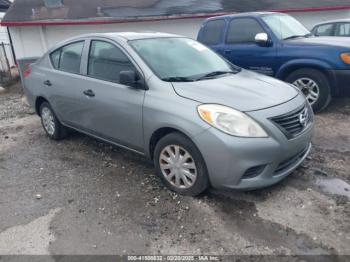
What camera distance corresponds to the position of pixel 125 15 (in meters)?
14.6

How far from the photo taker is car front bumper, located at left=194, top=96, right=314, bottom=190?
319 centimetres

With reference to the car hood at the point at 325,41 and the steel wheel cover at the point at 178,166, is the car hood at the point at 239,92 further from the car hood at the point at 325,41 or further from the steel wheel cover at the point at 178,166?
the car hood at the point at 325,41

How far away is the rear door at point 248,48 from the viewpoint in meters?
6.51

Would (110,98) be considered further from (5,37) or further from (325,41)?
(5,37)

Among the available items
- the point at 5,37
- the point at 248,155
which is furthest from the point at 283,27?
the point at 5,37

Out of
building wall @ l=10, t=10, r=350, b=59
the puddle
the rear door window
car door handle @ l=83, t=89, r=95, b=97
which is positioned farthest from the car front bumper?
building wall @ l=10, t=10, r=350, b=59

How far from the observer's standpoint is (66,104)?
4930mm

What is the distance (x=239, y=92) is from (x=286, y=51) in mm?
3144

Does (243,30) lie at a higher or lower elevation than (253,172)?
higher

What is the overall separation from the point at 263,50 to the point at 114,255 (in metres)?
4.94

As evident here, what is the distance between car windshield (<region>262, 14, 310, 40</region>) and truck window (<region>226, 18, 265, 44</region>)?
219 millimetres

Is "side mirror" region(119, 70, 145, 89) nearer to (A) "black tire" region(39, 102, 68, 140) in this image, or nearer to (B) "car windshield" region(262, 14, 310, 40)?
(A) "black tire" region(39, 102, 68, 140)

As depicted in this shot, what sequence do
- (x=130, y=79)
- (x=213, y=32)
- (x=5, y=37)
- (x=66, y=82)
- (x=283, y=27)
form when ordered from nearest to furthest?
(x=130, y=79), (x=66, y=82), (x=283, y=27), (x=213, y=32), (x=5, y=37)

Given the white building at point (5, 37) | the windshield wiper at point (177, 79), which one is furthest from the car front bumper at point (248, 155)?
the white building at point (5, 37)
